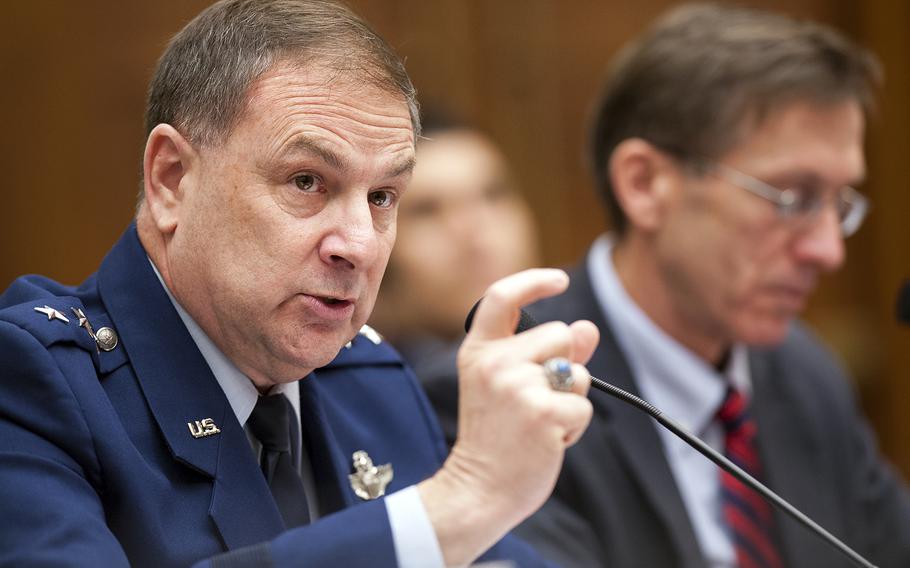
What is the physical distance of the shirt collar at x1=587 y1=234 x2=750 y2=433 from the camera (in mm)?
2408

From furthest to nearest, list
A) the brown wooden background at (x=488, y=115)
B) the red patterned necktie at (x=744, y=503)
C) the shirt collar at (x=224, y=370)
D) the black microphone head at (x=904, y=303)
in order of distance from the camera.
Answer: the brown wooden background at (x=488, y=115) < the red patterned necktie at (x=744, y=503) < the black microphone head at (x=904, y=303) < the shirt collar at (x=224, y=370)

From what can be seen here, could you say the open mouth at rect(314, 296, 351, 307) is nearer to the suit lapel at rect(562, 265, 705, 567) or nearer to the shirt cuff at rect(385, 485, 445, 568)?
the shirt cuff at rect(385, 485, 445, 568)

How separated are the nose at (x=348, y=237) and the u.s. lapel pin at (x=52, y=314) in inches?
11.9

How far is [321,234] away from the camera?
1.28 meters


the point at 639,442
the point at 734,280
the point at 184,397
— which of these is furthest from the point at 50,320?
the point at 734,280

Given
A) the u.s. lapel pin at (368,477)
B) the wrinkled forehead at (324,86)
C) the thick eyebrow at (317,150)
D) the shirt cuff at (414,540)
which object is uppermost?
the wrinkled forehead at (324,86)

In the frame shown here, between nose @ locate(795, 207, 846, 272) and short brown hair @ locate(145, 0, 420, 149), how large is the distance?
4.15 feet

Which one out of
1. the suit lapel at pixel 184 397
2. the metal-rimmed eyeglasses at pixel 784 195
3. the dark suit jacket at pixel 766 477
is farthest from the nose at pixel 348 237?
the metal-rimmed eyeglasses at pixel 784 195

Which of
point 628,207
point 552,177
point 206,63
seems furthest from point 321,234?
point 552,177

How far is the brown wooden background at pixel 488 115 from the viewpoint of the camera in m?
3.49

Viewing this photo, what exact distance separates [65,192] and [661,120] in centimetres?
191

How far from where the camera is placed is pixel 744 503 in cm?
229

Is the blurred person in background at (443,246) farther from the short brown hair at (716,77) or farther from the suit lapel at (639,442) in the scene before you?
the suit lapel at (639,442)

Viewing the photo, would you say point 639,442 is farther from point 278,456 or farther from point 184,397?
point 184,397
